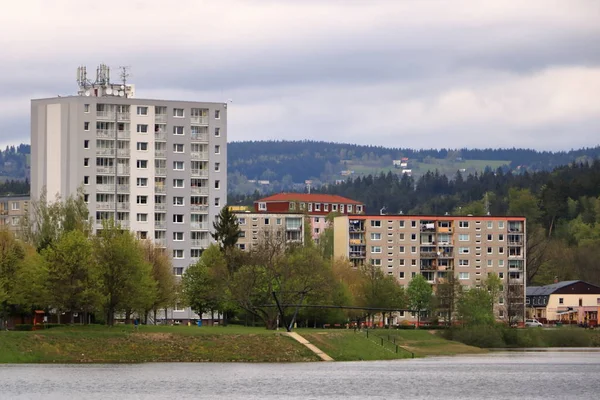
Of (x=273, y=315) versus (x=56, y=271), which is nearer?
(x=56, y=271)

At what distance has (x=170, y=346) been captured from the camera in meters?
122

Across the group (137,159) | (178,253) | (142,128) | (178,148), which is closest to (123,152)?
(137,159)

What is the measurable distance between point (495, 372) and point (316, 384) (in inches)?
895

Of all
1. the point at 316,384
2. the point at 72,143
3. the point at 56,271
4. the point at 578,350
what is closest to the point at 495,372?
the point at 316,384

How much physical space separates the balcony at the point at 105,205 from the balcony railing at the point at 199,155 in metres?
14.2

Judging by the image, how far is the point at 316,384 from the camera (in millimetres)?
95625

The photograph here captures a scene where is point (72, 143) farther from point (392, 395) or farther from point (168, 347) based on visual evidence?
point (392, 395)

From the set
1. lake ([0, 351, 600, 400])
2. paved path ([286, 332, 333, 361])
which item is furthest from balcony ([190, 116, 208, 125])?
lake ([0, 351, 600, 400])

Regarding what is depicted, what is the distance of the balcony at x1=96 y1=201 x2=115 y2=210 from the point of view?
190m

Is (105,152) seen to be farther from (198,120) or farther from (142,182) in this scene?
(198,120)

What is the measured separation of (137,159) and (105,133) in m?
6.38

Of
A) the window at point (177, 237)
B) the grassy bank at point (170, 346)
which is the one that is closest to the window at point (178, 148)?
the window at point (177, 237)

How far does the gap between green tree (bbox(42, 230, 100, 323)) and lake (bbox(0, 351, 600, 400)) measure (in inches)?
452

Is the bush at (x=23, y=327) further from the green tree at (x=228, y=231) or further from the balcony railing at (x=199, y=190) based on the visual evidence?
the balcony railing at (x=199, y=190)
